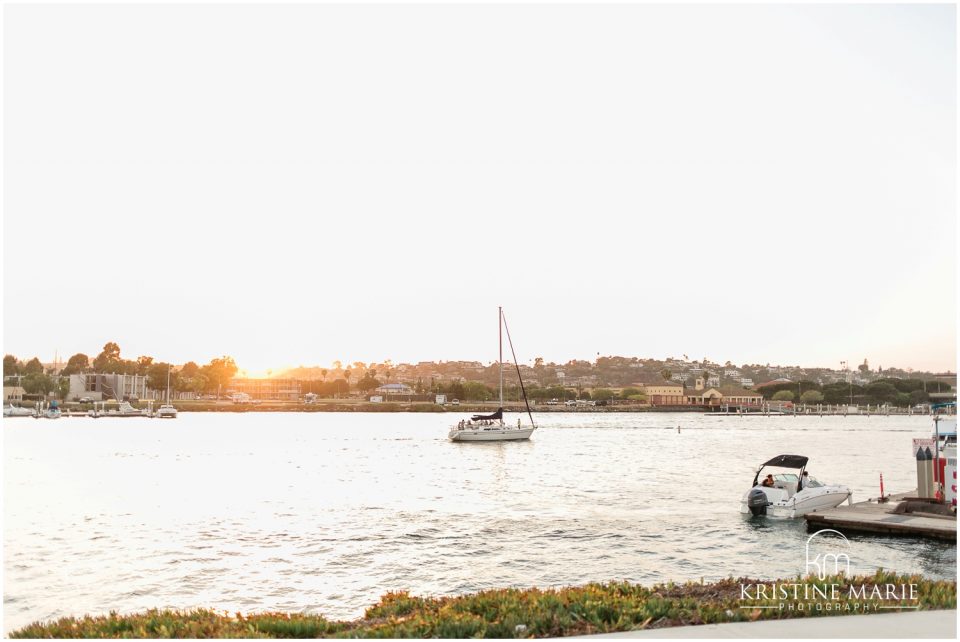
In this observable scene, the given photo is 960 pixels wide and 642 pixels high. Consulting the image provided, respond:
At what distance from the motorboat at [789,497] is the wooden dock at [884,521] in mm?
3140

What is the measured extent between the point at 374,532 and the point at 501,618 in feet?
73.7

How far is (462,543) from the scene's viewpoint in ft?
93.6

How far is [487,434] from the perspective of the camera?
3883 inches

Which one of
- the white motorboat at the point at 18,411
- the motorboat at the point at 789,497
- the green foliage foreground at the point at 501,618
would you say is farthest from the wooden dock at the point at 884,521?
the white motorboat at the point at 18,411

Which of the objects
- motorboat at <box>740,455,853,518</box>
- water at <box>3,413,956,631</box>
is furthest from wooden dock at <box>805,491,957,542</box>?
motorboat at <box>740,455,853,518</box>

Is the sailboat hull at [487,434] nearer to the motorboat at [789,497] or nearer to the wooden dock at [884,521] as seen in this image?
the motorboat at [789,497]

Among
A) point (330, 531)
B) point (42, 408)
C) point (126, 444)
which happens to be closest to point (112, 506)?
point (330, 531)

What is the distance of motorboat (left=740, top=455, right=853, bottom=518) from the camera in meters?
32.8

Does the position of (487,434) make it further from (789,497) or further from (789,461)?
(789,497)

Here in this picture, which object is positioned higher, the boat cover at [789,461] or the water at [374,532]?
the boat cover at [789,461]

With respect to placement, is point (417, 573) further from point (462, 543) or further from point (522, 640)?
point (522, 640)

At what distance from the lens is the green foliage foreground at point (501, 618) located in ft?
32.5

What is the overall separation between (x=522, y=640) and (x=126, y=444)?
356 ft

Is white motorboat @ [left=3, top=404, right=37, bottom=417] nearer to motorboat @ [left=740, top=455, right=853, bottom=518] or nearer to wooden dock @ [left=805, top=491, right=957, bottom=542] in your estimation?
motorboat @ [left=740, top=455, right=853, bottom=518]
